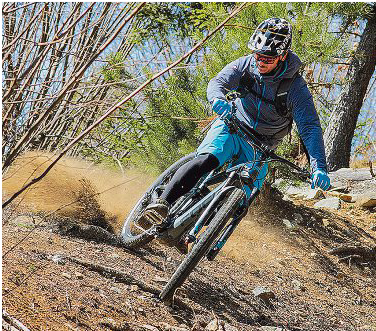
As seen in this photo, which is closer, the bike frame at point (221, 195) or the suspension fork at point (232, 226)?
the bike frame at point (221, 195)

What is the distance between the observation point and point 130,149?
24.5 feet

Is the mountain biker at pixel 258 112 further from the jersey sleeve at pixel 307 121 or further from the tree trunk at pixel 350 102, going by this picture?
the tree trunk at pixel 350 102

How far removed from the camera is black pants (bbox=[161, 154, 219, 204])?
4.33 metres

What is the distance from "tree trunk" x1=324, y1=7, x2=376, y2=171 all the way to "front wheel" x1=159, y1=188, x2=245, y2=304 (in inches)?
267

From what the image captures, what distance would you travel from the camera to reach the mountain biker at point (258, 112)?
4.17m

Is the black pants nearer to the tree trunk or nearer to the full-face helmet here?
the full-face helmet

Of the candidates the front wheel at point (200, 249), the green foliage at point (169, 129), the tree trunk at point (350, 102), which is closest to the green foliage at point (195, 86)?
the green foliage at point (169, 129)

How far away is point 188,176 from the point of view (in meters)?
4.33

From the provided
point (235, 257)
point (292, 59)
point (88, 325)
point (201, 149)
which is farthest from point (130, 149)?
point (88, 325)

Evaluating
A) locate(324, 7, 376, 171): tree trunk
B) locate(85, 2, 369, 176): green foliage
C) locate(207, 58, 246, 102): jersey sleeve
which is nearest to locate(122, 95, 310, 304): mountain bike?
locate(207, 58, 246, 102): jersey sleeve

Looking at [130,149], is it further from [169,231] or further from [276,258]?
[169,231]

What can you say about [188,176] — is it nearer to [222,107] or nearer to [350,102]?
[222,107]

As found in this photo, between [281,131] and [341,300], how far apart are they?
9.65ft

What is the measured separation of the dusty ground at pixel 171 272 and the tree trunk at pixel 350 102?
1.68 metres
